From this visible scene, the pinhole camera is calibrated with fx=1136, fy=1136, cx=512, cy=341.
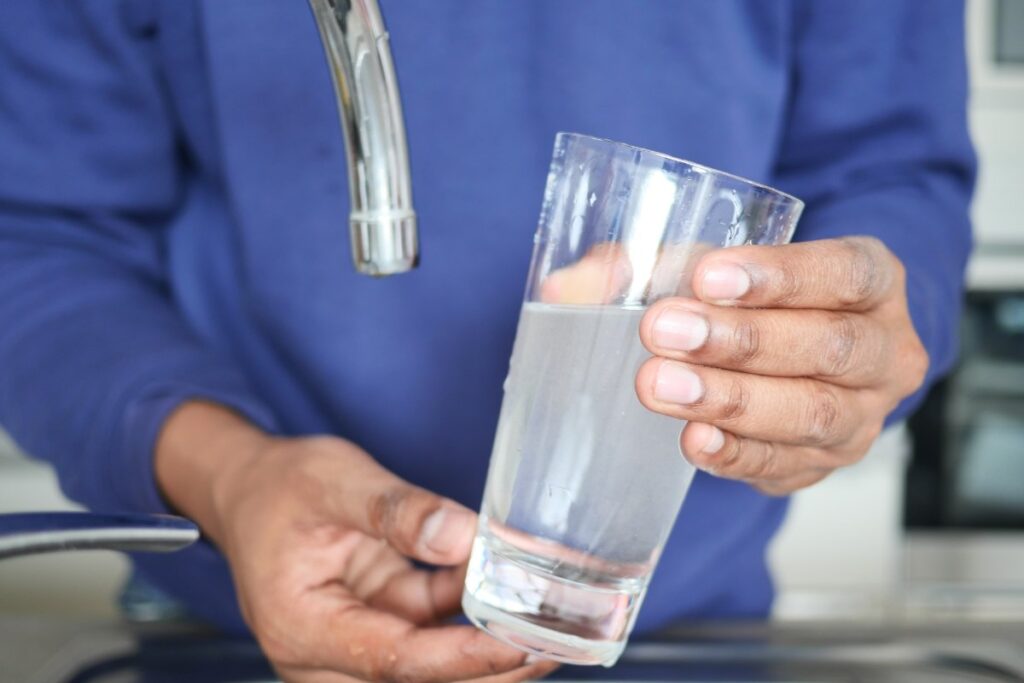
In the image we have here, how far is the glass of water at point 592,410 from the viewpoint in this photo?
43cm

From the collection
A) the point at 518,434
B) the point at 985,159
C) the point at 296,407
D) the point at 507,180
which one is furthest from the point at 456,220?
the point at 985,159

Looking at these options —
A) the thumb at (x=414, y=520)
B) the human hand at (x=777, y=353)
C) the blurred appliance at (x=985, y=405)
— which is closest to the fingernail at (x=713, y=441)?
the human hand at (x=777, y=353)

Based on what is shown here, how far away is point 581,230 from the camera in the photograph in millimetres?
450

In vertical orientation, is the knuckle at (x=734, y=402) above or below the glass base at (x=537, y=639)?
above

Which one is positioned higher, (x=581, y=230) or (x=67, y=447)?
(x=581, y=230)

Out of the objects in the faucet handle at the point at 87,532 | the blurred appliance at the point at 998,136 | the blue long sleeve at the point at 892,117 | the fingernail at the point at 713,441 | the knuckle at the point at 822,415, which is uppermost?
the blurred appliance at the point at 998,136

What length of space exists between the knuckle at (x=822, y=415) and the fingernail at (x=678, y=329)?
9 cm

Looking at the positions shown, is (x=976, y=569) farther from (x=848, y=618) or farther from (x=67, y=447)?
(x=67, y=447)

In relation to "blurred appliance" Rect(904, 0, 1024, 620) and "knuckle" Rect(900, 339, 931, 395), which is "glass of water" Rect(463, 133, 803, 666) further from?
"blurred appliance" Rect(904, 0, 1024, 620)

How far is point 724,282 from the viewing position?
420 mm

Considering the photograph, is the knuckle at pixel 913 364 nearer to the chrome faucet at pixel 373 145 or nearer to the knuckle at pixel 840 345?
the knuckle at pixel 840 345

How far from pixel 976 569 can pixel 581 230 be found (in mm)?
1671

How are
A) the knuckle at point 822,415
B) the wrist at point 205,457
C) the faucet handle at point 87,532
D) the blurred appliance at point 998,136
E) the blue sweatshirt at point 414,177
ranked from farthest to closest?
the blurred appliance at point 998,136 → the blue sweatshirt at point 414,177 → the wrist at point 205,457 → the knuckle at point 822,415 → the faucet handle at point 87,532

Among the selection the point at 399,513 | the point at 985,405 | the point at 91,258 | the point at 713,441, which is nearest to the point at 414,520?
the point at 399,513
